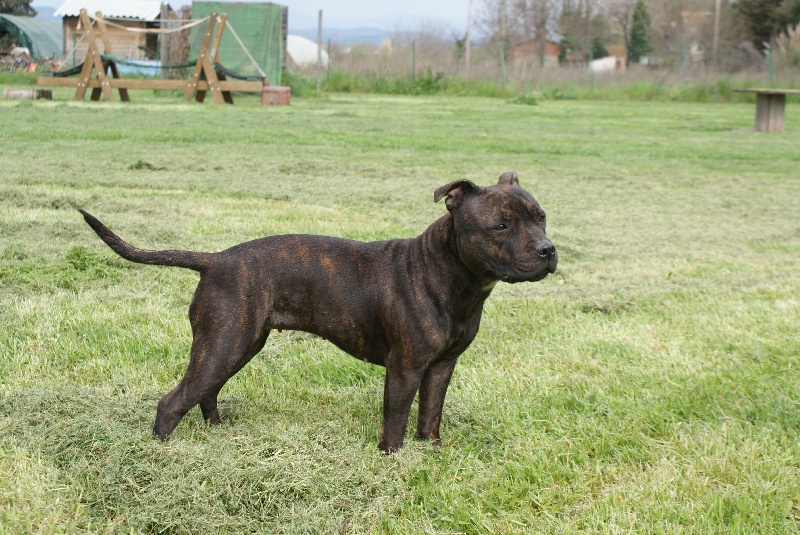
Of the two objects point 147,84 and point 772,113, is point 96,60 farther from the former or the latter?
point 772,113

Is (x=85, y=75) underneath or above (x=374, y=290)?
above

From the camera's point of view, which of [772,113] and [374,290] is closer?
[374,290]

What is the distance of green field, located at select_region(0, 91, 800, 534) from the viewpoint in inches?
127

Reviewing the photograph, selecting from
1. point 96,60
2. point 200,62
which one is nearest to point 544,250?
point 200,62

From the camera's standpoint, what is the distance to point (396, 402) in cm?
360

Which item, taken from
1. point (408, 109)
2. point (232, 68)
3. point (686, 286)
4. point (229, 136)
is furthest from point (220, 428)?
point (232, 68)

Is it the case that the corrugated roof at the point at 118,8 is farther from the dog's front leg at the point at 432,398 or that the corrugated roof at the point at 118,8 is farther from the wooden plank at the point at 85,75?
the dog's front leg at the point at 432,398

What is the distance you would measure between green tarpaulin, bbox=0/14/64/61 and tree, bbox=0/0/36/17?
6.70 meters

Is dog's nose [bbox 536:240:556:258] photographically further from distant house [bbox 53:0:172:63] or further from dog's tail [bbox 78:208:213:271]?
distant house [bbox 53:0:172:63]

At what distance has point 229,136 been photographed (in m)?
14.7

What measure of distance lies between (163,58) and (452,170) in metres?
18.5

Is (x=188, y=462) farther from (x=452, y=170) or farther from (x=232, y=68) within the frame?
(x=232, y=68)

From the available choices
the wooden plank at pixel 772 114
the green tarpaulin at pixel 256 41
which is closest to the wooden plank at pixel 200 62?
the green tarpaulin at pixel 256 41

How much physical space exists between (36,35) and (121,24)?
4.24 m
